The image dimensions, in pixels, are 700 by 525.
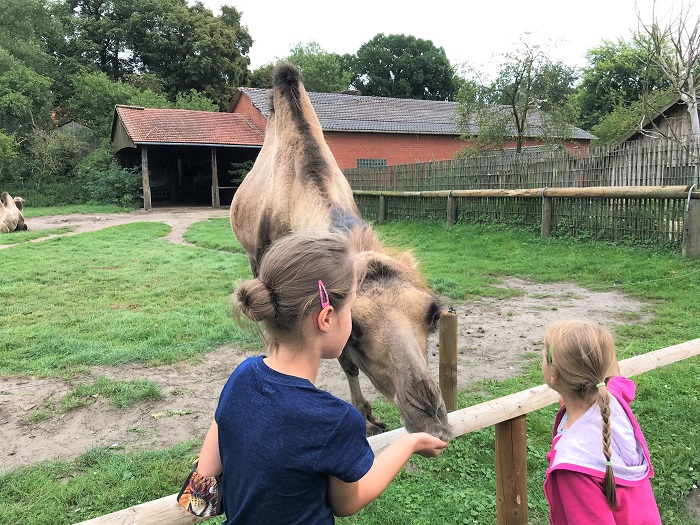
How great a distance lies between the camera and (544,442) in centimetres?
372

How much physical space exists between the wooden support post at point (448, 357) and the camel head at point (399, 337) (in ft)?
2.15

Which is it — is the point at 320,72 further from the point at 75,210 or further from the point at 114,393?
the point at 114,393

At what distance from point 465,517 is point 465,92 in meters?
18.1

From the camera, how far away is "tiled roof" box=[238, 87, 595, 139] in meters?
28.3

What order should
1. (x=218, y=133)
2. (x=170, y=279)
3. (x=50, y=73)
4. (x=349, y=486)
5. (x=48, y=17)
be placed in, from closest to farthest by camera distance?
1. (x=349, y=486)
2. (x=170, y=279)
3. (x=218, y=133)
4. (x=50, y=73)
5. (x=48, y=17)

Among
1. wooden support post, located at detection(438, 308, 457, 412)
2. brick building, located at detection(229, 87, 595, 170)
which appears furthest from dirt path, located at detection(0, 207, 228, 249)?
wooden support post, located at detection(438, 308, 457, 412)

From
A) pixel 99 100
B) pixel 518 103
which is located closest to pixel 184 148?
pixel 99 100

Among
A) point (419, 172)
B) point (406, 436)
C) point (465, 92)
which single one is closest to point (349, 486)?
point (406, 436)

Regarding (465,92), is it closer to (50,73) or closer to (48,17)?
(50,73)

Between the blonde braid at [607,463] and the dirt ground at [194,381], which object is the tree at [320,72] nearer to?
the dirt ground at [194,381]

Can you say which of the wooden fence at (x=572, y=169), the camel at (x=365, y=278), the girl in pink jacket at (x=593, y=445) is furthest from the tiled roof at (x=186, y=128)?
the girl in pink jacket at (x=593, y=445)

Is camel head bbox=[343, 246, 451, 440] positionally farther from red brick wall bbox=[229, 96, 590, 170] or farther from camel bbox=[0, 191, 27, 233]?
red brick wall bbox=[229, 96, 590, 170]

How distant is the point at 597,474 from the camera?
177cm

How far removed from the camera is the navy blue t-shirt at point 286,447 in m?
1.38
